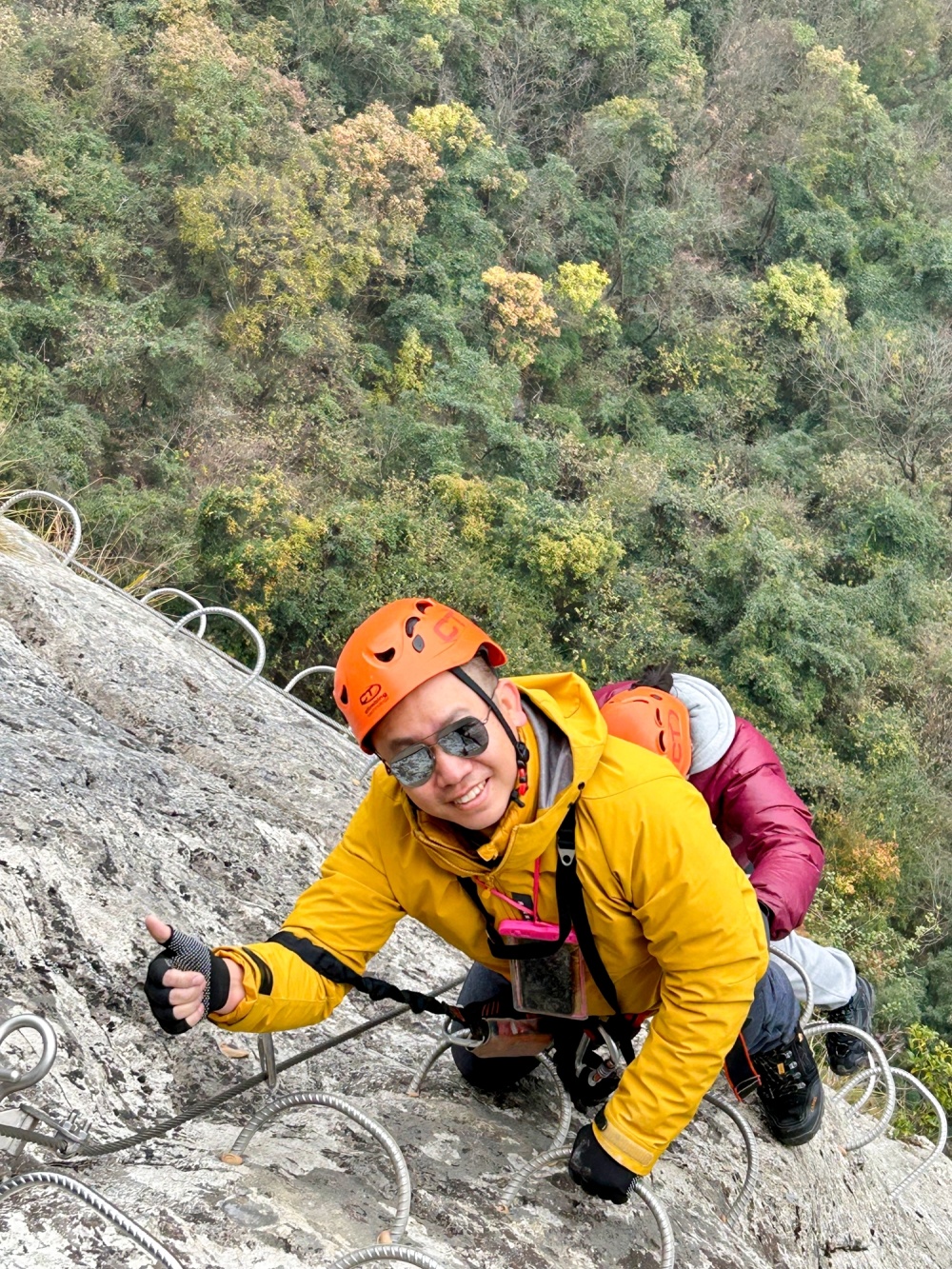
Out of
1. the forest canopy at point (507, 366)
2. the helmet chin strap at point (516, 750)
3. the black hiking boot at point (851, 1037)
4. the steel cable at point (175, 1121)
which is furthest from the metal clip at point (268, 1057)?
the forest canopy at point (507, 366)

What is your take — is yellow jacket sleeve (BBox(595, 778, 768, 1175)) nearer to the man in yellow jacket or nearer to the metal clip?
the man in yellow jacket

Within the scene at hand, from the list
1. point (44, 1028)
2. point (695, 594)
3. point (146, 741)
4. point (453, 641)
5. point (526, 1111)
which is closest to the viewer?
point (44, 1028)

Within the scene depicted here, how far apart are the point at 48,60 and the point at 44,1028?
54.9ft

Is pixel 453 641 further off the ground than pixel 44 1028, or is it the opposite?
pixel 453 641

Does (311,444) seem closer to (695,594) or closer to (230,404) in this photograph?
(230,404)

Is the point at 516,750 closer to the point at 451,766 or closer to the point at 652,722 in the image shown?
the point at 451,766

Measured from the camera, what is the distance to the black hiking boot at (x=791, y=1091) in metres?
2.57

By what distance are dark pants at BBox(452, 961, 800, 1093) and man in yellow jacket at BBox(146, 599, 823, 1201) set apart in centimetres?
42

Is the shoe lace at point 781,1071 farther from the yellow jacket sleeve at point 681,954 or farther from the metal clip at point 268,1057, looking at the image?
the metal clip at point 268,1057

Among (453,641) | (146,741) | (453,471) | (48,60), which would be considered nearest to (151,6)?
(48,60)

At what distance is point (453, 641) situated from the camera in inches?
72.1

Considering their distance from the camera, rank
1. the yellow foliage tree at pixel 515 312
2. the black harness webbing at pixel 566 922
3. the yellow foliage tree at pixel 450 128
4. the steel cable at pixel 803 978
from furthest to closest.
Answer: the yellow foliage tree at pixel 515 312
the yellow foliage tree at pixel 450 128
the steel cable at pixel 803 978
the black harness webbing at pixel 566 922

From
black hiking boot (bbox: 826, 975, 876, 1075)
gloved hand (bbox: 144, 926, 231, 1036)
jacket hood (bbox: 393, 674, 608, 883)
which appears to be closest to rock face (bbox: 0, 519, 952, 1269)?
black hiking boot (bbox: 826, 975, 876, 1075)

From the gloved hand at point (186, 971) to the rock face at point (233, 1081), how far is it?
0.26 meters
